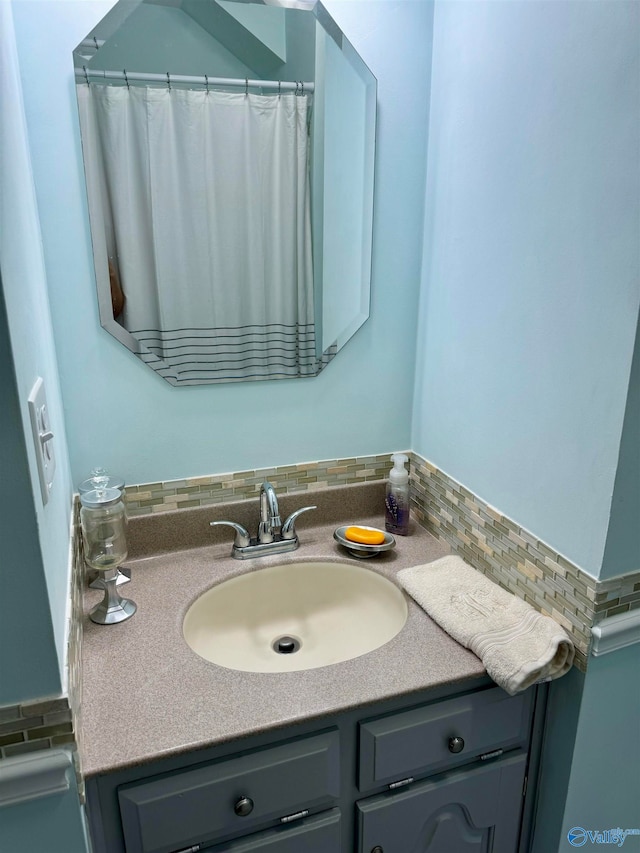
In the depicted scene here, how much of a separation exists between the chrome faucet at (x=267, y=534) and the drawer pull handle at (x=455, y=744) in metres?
0.51

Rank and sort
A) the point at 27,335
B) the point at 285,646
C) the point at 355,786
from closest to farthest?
the point at 27,335
the point at 355,786
the point at 285,646

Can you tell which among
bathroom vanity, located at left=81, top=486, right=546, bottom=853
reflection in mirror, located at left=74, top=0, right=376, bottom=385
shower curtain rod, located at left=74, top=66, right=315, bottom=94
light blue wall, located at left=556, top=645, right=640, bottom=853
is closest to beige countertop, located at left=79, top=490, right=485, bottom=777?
bathroom vanity, located at left=81, top=486, right=546, bottom=853

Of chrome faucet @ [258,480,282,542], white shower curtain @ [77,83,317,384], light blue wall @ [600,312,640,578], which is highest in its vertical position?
white shower curtain @ [77,83,317,384]

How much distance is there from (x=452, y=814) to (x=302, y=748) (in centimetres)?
39

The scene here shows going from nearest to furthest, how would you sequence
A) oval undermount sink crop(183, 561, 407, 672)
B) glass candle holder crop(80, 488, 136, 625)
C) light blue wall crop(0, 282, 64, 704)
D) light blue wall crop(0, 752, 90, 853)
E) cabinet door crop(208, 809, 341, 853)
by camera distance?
light blue wall crop(0, 282, 64, 704), light blue wall crop(0, 752, 90, 853), cabinet door crop(208, 809, 341, 853), glass candle holder crop(80, 488, 136, 625), oval undermount sink crop(183, 561, 407, 672)

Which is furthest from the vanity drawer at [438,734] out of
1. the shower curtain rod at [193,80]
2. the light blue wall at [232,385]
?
the shower curtain rod at [193,80]

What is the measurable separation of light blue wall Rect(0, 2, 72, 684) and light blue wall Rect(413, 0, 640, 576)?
793 millimetres

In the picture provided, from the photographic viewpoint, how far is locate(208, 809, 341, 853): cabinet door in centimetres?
91

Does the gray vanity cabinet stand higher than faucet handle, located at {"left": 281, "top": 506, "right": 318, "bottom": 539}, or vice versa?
faucet handle, located at {"left": 281, "top": 506, "right": 318, "bottom": 539}

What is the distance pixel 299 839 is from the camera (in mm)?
945

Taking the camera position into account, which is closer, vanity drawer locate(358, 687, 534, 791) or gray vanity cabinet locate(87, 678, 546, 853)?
gray vanity cabinet locate(87, 678, 546, 853)

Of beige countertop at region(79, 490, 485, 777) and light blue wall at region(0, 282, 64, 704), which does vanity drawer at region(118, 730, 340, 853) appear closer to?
beige countertop at region(79, 490, 485, 777)

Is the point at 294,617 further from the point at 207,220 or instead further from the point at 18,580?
the point at 207,220

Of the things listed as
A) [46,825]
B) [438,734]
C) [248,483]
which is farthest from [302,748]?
[248,483]
